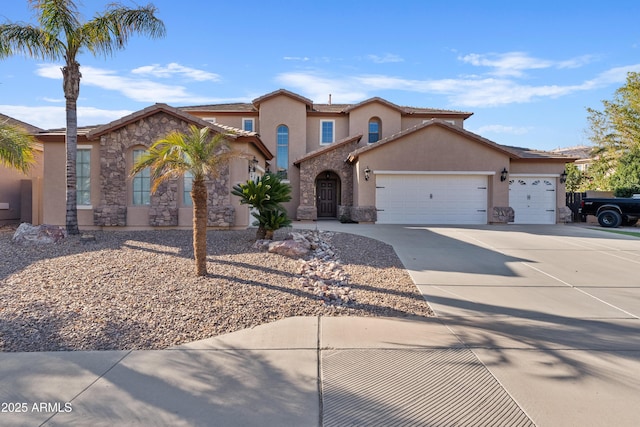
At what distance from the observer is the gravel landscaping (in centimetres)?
509

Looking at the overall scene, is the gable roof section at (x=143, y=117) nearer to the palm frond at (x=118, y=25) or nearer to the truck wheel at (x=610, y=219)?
the palm frond at (x=118, y=25)

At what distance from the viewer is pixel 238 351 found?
4574mm

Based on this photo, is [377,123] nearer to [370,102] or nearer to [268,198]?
[370,102]

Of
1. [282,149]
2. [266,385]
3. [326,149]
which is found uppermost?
[282,149]

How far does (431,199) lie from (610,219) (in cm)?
914

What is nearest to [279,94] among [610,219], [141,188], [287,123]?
[287,123]

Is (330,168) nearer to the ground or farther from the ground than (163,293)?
farther from the ground

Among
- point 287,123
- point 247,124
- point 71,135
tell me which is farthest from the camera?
point 247,124

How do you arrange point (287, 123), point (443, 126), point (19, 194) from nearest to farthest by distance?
point (19, 194) < point (443, 126) < point (287, 123)

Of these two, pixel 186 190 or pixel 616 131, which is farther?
pixel 616 131

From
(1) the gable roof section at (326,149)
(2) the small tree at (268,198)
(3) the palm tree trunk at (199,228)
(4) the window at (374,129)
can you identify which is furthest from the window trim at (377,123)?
(3) the palm tree trunk at (199,228)

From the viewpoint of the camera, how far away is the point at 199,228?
7379 mm

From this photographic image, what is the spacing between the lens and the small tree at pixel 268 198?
10349 millimetres

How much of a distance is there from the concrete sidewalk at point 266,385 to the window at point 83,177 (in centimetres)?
1093
